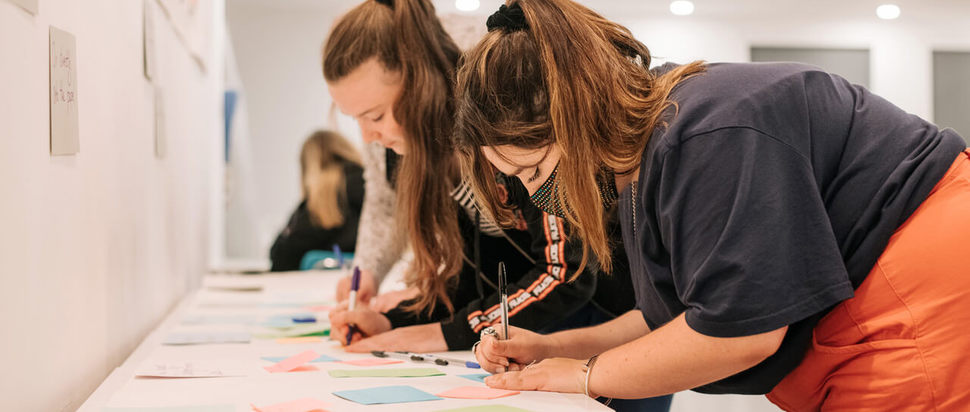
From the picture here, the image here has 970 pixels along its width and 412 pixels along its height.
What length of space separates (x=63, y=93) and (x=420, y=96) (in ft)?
1.80

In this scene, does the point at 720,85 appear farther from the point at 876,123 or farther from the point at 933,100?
the point at 933,100

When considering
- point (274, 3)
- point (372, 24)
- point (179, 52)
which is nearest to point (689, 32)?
point (274, 3)

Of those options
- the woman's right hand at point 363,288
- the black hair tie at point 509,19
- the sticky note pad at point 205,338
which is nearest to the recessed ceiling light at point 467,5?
the woman's right hand at point 363,288

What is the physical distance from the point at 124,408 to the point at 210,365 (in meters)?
0.25

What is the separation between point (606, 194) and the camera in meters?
0.96

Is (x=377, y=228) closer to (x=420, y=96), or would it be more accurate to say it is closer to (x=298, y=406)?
(x=420, y=96)

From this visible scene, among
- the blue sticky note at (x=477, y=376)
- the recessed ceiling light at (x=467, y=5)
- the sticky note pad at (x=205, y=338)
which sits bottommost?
the sticky note pad at (x=205, y=338)

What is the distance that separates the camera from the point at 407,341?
125cm

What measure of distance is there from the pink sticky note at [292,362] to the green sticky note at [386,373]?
66mm

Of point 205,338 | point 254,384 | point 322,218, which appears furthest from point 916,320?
point 322,218

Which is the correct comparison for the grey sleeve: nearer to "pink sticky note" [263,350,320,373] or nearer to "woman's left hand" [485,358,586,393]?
"pink sticky note" [263,350,320,373]

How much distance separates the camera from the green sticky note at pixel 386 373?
103 centimetres

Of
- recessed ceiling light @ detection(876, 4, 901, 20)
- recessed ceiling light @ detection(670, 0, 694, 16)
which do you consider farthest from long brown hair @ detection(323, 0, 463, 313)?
recessed ceiling light @ detection(876, 4, 901, 20)

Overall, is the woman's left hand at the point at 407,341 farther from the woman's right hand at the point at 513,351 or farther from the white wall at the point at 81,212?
the white wall at the point at 81,212
